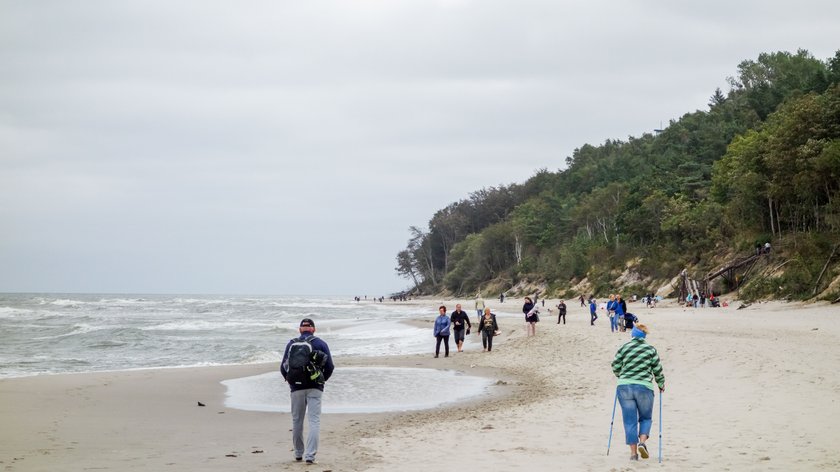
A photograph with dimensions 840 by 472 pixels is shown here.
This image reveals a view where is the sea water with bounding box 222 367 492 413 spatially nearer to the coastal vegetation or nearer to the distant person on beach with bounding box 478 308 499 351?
the distant person on beach with bounding box 478 308 499 351

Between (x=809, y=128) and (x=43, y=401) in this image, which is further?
(x=809, y=128)

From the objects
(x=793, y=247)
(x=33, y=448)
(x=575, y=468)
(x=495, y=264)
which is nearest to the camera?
(x=575, y=468)

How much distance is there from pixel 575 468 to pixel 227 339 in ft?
91.8

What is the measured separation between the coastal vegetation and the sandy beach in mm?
16670

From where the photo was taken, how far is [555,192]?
114000 millimetres

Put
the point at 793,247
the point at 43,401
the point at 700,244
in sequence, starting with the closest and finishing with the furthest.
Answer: the point at 43,401 < the point at 793,247 < the point at 700,244

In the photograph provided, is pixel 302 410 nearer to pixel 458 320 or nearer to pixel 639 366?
pixel 639 366

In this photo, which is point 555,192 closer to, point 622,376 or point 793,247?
point 793,247

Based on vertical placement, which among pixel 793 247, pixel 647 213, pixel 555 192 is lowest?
pixel 793 247

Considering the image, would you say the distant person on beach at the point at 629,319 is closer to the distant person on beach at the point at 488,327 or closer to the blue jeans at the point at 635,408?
the blue jeans at the point at 635,408

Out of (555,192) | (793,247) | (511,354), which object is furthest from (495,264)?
(511,354)

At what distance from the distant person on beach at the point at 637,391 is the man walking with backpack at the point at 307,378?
3.43 metres

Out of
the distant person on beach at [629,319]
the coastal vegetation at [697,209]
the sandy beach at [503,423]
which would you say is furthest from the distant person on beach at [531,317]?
the coastal vegetation at [697,209]

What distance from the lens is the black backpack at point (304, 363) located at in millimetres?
8281
